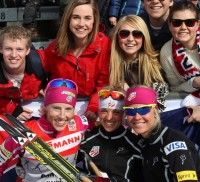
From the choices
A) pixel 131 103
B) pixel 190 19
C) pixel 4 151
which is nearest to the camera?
pixel 131 103

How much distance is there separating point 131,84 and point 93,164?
0.92m

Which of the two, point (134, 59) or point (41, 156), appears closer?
point (41, 156)

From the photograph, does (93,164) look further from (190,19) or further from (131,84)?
(190,19)

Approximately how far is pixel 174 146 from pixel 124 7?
272 cm

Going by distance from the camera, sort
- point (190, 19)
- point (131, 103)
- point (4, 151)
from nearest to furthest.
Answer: point (131, 103), point (4, 151), point (190, 19)

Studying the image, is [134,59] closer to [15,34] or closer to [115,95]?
[115,95]

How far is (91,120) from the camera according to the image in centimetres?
441

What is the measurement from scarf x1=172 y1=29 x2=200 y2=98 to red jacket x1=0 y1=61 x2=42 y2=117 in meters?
1.21

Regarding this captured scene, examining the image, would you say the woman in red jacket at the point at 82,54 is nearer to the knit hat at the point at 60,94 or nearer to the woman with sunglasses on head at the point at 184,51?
the knit hat at the point at 60,94

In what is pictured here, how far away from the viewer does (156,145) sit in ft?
12.0

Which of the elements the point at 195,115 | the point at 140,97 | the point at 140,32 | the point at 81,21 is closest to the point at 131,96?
the point at 140,97

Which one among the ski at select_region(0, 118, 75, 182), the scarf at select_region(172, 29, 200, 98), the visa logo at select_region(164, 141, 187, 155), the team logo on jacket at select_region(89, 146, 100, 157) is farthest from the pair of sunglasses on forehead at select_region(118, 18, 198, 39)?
the ski at select_region(0, 118, 75, 182)

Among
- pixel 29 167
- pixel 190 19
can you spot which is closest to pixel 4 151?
pixel 29 167

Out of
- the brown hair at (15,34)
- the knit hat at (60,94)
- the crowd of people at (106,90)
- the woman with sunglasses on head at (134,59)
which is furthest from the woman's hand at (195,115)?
the brown hair at (15,34)
